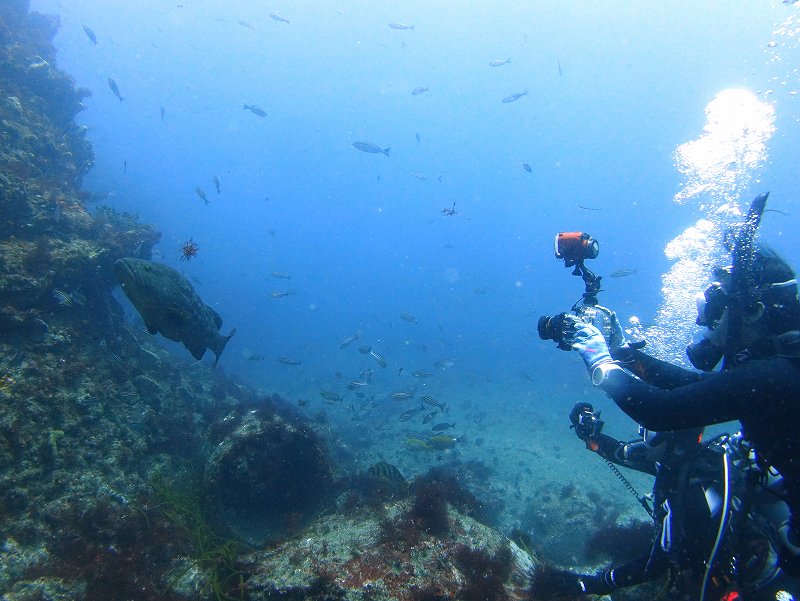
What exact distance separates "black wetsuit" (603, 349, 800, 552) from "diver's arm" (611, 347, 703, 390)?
1253 mm

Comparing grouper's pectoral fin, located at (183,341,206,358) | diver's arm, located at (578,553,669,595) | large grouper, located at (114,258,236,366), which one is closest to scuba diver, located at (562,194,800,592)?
diver's arm, located at (578,553,669,595)

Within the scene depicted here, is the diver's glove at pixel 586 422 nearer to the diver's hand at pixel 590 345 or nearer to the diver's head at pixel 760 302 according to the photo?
the diver's hand at pixel 590 345

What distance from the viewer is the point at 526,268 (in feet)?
507

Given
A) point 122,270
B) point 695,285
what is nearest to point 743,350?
point 122,270

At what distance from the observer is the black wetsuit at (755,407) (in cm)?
246

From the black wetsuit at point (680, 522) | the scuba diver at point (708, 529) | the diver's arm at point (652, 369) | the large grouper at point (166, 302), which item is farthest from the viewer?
the large grouper at point (166, 302)

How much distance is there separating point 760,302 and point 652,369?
1.36m

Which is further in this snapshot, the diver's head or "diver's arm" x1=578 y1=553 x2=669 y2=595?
"diver's arm" x1=578 y1=553 x2=669 y2=595

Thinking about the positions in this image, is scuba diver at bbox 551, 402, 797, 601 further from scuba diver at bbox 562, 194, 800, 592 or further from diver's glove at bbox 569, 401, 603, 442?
diver's glove at bbox 569, 401, 603, 442

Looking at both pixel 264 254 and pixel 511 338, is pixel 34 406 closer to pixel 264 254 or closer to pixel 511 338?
pixel 511 338

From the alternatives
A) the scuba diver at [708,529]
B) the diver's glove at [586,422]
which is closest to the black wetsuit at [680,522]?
the scuba diver at [708,529]

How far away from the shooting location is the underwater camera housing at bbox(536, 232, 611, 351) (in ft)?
12.9

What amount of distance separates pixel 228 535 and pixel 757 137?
20.7 m

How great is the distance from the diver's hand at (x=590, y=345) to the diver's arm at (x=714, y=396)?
1.25 ft
